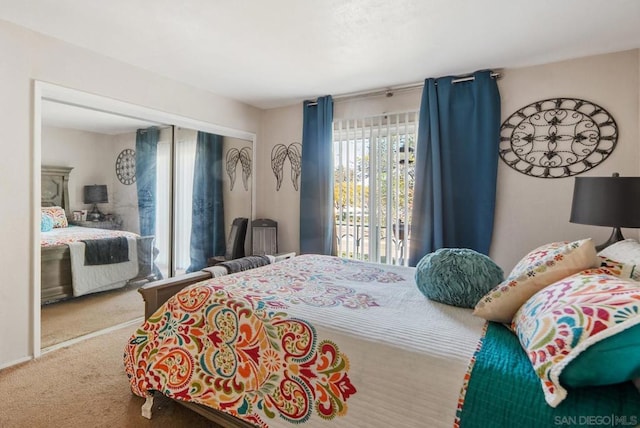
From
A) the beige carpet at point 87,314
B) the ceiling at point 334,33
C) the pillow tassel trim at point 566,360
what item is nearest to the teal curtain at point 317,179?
the ceiling at point 334,33

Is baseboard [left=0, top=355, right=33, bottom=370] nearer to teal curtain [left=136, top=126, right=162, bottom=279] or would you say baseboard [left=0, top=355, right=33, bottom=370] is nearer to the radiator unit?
teal curtain [left=136, top=126, right=162, bottom=279]

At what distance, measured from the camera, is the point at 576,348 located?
845mm

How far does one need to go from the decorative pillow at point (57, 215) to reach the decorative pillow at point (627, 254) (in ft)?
11.7

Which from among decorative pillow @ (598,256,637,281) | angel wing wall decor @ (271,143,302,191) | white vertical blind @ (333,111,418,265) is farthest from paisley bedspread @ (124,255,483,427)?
angel wing wall decor @ (271,143,302,191)

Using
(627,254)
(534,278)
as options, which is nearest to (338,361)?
(534,278)

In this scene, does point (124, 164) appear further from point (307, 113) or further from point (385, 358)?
point (385, 358)

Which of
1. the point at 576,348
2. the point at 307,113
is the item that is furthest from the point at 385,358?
the point at 307,113

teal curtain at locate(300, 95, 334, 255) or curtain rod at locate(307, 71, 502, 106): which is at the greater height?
curtain rod at locate(307, 71, 502, 106)

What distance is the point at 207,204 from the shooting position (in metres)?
3.78

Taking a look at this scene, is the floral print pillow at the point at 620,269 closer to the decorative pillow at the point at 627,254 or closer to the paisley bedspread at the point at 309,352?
the decorative pillow at the point at 627,254

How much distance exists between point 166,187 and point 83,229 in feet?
2.78

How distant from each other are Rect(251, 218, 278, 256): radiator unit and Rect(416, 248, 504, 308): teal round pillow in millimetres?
2633

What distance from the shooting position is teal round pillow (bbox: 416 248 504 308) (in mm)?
1553

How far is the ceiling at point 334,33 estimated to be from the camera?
1.96 meters
